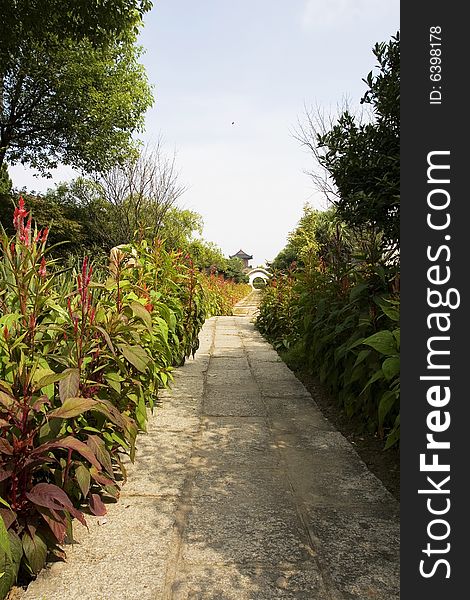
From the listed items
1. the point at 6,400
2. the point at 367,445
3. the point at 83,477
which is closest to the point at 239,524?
the point at 83,477

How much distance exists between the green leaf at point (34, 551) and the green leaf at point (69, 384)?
46 cm

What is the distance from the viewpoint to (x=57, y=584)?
5.71 ft

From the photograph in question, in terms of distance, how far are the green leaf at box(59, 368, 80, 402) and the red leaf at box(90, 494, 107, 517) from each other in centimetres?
59

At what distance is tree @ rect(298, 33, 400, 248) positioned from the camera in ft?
11.7

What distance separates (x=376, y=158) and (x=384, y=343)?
1.86 m

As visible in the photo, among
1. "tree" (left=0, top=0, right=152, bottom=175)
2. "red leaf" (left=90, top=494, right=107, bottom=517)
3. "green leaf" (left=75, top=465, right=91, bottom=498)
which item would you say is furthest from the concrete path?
"tree" (left=0, top=0, right=152, bottom=175)

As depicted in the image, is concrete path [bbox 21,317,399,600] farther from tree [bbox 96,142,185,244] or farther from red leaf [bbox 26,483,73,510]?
tree [bbox 96,142,185,244]

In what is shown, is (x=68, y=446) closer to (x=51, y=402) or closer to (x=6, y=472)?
(x=6, y=472)

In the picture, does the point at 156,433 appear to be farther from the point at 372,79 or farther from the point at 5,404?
the point at 372,79

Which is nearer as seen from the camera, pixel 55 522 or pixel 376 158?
pixel 55 522

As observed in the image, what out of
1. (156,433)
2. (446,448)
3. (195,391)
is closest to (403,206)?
(446,448)

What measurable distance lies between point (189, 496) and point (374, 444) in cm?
139

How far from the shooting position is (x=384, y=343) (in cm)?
237

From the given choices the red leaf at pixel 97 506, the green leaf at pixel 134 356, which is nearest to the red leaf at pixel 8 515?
the red leaf at pixel 97 506
